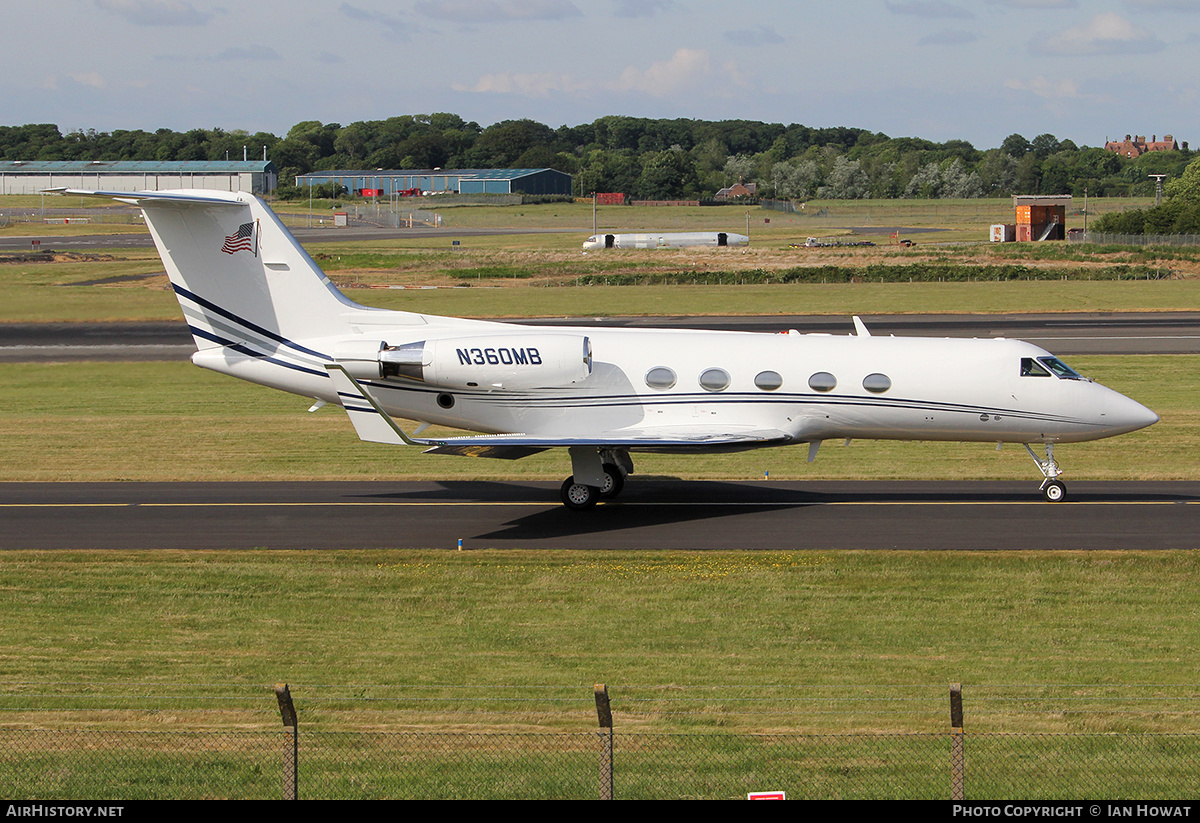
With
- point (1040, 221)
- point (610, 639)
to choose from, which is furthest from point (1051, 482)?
point (1040, 221)

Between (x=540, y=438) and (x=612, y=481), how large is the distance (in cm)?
272

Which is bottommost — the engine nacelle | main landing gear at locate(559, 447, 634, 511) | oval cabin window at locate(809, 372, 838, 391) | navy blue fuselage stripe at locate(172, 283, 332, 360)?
main landing gear at locate(559, 447, 634, 511)

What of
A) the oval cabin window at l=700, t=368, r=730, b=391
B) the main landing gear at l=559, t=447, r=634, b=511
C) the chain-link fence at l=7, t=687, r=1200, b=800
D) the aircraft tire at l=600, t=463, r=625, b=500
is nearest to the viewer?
the chain-link fence at l=7, t=687, r=1200, b=800

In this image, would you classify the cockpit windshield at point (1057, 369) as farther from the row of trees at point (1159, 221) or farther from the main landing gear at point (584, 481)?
the row of trees at point (1159, 221)

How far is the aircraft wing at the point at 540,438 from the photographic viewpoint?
21453 millimetres

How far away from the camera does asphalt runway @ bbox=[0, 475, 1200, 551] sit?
21172 mm

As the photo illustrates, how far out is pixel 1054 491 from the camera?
78.2ft

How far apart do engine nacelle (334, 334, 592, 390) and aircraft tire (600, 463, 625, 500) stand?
232 cm

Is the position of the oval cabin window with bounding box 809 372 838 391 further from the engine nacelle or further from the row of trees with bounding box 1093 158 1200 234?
the row of trees with bounding box 1093 158 1200 234

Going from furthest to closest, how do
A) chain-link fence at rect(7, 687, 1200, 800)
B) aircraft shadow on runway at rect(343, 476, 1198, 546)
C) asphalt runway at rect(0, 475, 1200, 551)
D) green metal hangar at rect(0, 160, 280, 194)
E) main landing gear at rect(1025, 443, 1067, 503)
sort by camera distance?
green metal hangar at rect(0, 160, 280, 194), main landing gear at rect(1025, 443, 1067, 503), aircraft shadow on runway at rect(343, 476, 1198, 546), asphalt runway at rect(0, 475, 1200, 551), chain-link fence at rect(7, 687, 1200, 800)

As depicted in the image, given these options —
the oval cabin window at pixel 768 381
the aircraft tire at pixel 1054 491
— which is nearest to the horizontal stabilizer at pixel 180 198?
the oval cabin window at pixel 768 381

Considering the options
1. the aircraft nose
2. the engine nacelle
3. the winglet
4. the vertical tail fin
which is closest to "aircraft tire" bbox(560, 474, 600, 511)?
the engine nacelle

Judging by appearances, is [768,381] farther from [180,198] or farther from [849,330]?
[849,330]

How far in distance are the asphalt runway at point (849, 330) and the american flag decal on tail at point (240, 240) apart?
24.4m
